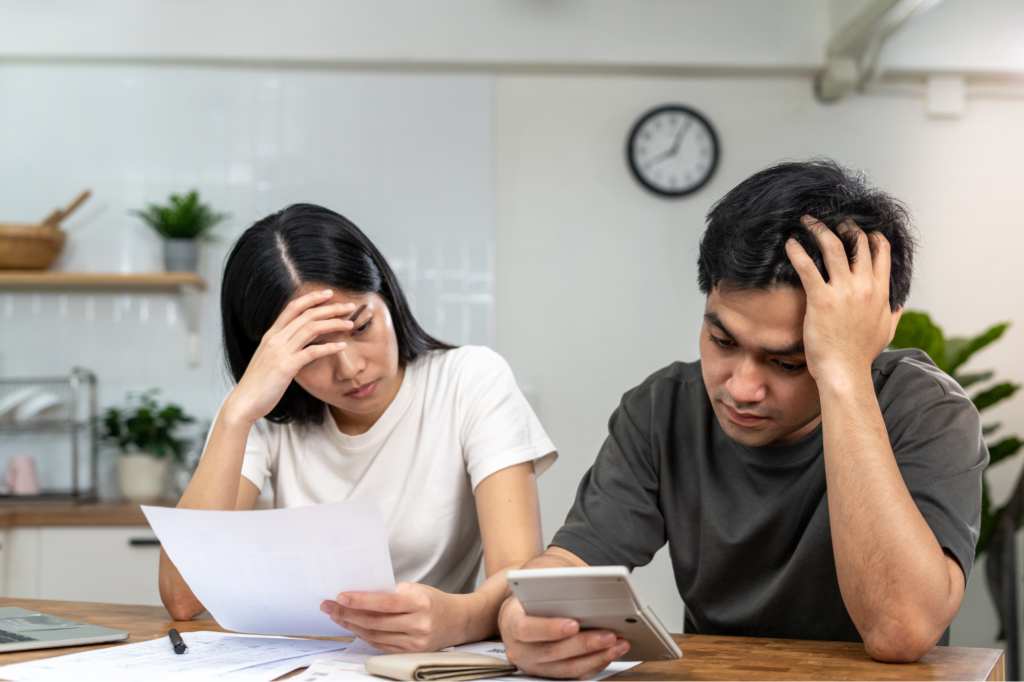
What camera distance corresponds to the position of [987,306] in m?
3.23

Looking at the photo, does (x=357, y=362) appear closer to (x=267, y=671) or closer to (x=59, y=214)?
(x=267, y=671)

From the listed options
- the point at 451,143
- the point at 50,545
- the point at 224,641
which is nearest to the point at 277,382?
the point at 224,641

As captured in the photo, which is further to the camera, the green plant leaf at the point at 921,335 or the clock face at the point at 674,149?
the clock face at the point at 674,149

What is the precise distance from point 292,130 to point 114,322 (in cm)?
93

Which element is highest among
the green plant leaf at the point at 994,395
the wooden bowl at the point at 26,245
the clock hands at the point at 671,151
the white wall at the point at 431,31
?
the white wall at the point at 431,31

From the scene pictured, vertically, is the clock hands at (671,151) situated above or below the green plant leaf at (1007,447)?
above

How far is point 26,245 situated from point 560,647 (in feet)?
8.90

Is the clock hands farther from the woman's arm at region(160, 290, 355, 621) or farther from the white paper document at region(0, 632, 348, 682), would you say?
the white paper document at region(0, 632, 348, 682)

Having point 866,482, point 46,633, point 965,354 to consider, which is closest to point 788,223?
point 866,482

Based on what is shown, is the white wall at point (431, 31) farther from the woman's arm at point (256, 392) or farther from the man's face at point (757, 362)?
the man's face at point (757, 362)

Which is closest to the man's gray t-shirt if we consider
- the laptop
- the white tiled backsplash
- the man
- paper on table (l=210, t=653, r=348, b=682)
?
the man

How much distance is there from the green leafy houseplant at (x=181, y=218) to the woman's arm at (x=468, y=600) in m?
2.06

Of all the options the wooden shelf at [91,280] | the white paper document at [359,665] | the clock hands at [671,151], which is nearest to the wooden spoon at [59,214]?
the wooden shelf at [91,280]

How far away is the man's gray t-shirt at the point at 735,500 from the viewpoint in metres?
1.12
